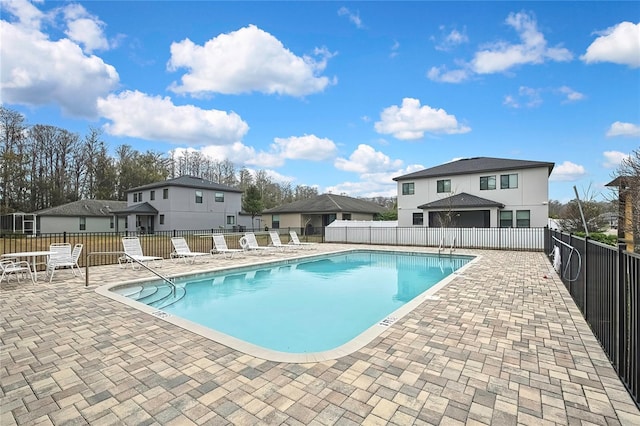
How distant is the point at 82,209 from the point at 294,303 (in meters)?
32.8

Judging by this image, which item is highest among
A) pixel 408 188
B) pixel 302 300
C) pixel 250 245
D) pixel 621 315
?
pixel 408 188

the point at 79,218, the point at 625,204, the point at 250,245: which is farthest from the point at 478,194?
the point at 79,218

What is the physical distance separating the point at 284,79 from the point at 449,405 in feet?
45.0

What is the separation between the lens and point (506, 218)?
21.8m

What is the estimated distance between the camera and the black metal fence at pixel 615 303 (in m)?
2.55

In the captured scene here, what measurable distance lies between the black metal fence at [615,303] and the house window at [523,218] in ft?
60.8

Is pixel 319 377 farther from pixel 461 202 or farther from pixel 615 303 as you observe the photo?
pixel 461 202

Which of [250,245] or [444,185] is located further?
[444,185]

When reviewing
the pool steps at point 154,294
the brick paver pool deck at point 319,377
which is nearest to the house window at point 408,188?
the pool steps at point 154,294

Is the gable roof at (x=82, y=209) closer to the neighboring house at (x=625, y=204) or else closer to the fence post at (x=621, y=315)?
the fence post at (x=621, y=315)

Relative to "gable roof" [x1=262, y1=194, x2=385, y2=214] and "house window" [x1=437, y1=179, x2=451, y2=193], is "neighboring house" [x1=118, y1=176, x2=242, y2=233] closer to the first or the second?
"gable roof" [x1=262, y1=194, x2=385, y2=214]

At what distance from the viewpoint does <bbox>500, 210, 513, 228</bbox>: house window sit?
21.6m

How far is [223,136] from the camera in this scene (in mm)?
25734

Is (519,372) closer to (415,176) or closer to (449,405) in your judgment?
(449,405)
